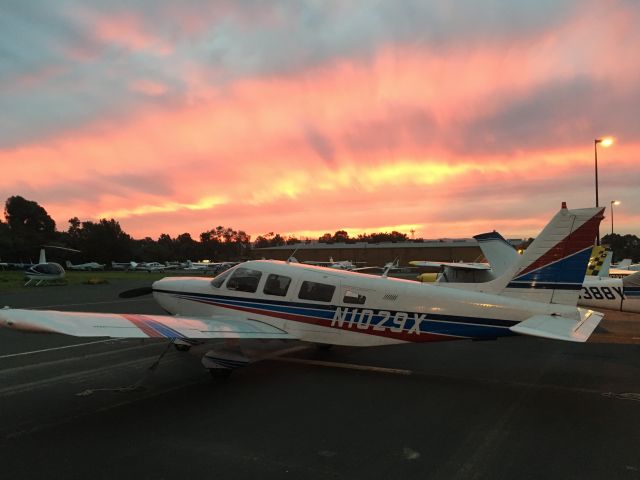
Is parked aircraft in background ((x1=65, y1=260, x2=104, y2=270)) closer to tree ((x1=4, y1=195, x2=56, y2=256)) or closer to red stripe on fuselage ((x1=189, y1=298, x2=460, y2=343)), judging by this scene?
tree ((x1=4, y1=195, x2=56, y2=256))

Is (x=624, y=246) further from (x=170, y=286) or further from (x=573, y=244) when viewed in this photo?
(x=170, y=286)

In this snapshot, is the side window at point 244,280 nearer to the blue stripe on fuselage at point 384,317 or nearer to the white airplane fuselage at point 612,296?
the blue stripe on fuselage at point 384,317

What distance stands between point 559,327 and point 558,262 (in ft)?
4.61

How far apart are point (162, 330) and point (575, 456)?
203 inches

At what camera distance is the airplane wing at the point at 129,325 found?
498 cm

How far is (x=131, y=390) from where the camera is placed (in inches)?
251

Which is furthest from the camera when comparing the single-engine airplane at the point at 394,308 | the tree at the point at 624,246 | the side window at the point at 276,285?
the tree at the point at 624,246

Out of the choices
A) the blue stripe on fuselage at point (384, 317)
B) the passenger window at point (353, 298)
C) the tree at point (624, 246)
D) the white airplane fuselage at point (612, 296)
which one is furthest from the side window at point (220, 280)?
the tree at point (624, 246)

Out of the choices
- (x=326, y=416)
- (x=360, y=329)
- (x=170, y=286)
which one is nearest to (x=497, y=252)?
(x=360, y=329)

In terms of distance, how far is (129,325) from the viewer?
6074mm

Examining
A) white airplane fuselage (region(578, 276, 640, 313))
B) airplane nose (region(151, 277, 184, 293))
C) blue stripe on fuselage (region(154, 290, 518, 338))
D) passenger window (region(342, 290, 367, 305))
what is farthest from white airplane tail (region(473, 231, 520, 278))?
airplane nose (region(151, 277, 184, 293))

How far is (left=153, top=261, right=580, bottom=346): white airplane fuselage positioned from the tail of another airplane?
230 mm

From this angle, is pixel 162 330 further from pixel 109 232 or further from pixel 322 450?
pixel 109 232

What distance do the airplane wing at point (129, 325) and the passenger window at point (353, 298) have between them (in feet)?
4.00
